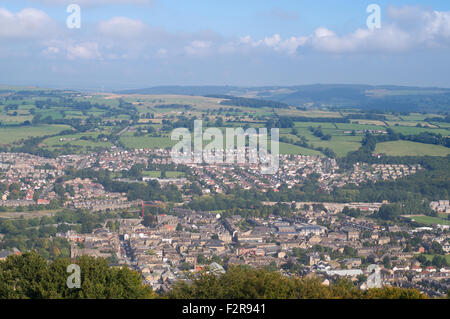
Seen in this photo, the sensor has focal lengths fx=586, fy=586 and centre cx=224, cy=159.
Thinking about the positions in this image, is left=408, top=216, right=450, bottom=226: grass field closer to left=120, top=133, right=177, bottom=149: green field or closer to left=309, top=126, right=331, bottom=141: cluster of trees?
left=309, top=126, right=331, bottom=141: cluster of trees

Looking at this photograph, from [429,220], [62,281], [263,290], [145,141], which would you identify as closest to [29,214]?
[62,281]

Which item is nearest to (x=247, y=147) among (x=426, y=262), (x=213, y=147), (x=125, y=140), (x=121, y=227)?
(x=213, y=147)

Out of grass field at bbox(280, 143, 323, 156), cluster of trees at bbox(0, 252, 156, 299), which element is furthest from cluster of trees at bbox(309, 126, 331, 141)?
cluster of trees at bbox(0, 252, 156, 299)

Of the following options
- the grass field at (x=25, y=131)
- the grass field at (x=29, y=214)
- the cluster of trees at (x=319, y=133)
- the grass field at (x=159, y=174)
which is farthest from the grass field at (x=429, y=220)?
the grass field at (x=25, y=131)

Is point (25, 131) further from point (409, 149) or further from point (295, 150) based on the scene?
point (409, 149)

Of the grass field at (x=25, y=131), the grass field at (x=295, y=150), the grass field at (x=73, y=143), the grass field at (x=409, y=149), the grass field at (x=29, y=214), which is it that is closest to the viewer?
the grass field at (x=29, y=214)

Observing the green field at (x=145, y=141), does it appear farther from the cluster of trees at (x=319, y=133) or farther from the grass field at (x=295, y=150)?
the cluster of trees at (x=319, y=133)
